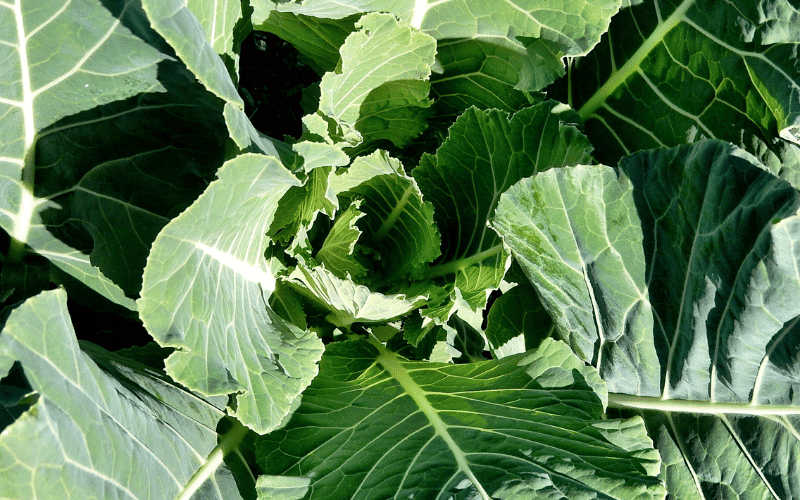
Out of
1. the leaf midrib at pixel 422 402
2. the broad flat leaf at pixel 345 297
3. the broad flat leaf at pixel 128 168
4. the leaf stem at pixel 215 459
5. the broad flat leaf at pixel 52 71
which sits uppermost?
the broad flat leaf at pixel 52 71

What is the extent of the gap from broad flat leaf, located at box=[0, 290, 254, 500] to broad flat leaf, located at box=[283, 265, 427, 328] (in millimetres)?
375

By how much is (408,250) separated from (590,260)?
47 centimetres

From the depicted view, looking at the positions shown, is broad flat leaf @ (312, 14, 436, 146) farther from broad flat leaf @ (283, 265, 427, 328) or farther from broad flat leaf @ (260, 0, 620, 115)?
broad flat leaf @ (283, 265, 427, 328)

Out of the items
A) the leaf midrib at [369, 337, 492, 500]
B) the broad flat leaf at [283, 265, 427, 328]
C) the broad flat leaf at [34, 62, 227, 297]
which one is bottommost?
the leaf midrib at [369, 337, 492, 500]

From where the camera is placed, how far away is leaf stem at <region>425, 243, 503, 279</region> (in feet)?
5.03

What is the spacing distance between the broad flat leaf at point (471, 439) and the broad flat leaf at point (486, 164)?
23cm

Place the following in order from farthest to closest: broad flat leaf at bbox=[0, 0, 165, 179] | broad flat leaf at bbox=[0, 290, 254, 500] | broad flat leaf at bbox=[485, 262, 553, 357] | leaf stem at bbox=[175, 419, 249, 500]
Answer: broad flat leaf at bbox=[485, 262, 553, 357]
leaf stem at bbox=[175, 419, 249, 500]
broad flat leaf at bbox=[0, 0, 165, 179]
broad flat leaf at bbox=[0, 290, 254, 500]

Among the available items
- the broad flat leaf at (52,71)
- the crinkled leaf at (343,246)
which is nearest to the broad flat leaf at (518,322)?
the crinkled leaf at (343,246)

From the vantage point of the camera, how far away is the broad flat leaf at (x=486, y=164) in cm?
146

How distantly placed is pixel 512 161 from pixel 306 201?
495mm

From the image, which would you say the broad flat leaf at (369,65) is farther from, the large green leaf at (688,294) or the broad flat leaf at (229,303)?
the large green leaf at (688,294)

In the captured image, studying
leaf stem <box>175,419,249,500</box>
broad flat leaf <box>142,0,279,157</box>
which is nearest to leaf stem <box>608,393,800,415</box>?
leaf stem <box>175,419,249,500</box>

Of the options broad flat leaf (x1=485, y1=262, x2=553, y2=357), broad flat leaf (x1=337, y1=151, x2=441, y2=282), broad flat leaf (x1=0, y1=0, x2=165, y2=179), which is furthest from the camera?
broad flat leaf (x1=485, y1=262, x2=553, y2=357)

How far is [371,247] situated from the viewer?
5.71 ft
